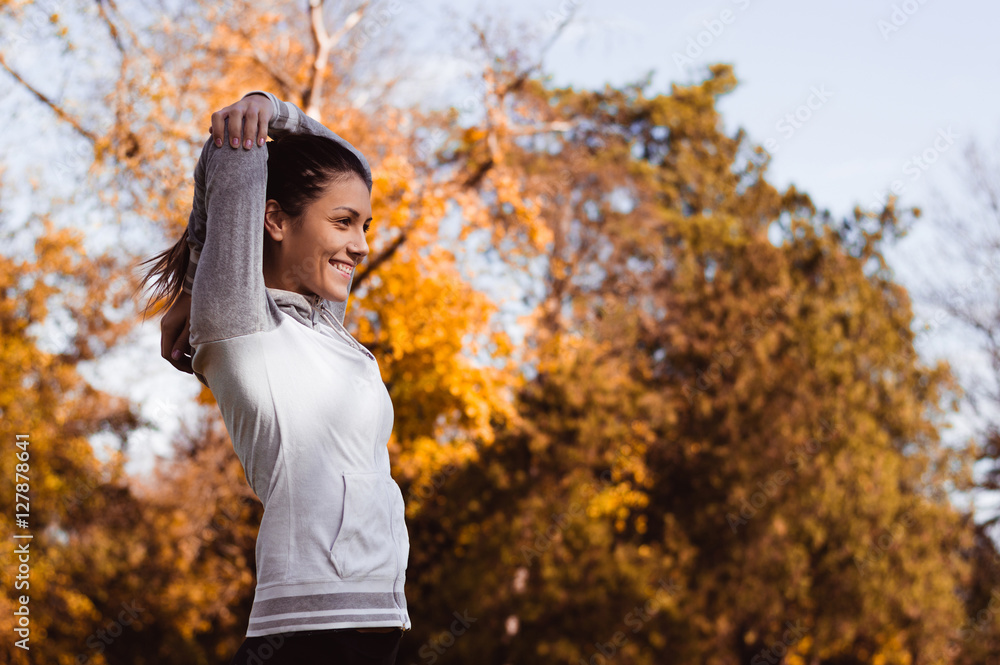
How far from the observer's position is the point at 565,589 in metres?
10.8

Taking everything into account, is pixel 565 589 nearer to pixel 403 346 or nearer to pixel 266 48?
pixel 403 346

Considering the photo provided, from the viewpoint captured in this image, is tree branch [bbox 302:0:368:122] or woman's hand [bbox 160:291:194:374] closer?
woman's hand [bbox 160:291:194:374]

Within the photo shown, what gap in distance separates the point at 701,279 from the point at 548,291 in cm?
258

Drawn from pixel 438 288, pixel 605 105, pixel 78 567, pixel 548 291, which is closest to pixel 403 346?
pixel 438 288

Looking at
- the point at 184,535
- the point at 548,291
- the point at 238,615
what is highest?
the point at 548,291

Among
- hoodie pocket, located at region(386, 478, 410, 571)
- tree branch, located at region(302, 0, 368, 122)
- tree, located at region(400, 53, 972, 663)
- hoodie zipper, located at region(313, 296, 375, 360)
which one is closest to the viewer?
hoodie pocket, located at region(386, 478, 410, 571)

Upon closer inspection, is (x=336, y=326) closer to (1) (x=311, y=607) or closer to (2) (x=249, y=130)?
(2) (x=249, y=130)

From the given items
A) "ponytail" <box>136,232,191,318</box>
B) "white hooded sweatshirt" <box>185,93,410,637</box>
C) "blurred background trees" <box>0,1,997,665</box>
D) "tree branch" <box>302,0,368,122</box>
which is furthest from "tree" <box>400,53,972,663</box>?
"white hooded sweatshirt" <box>185,93,410,637</box>

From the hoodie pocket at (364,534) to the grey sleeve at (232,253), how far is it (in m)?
0.27

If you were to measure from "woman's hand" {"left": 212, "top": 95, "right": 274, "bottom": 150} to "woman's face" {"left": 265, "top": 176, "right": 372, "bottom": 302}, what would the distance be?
0.15 metres

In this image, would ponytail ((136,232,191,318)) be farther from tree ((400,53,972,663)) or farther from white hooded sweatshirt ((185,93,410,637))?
tree ((400,53,972,663))

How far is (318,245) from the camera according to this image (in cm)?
134

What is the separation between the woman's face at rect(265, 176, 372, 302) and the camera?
134cm

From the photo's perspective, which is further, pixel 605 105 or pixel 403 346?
pixel 605 105
